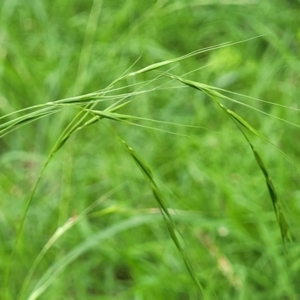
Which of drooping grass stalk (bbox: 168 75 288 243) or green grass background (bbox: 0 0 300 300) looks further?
green grass background (bbox: 0 0 300 300)

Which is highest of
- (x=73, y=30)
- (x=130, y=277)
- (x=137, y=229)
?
(x=73, y=30)

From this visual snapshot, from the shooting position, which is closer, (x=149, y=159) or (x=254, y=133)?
(x=254, y=133)

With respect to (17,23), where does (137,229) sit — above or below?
below

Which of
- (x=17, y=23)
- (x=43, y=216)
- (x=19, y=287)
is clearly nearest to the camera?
(x=19, y=287)

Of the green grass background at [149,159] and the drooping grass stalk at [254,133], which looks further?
the green grass background at [149,159]

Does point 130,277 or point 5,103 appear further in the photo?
point 5,103

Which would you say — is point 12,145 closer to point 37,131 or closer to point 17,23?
point 37,131

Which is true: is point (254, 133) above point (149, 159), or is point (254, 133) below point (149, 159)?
above

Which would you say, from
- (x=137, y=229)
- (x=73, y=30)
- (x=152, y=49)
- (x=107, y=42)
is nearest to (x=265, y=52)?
(x=152, y=49)
